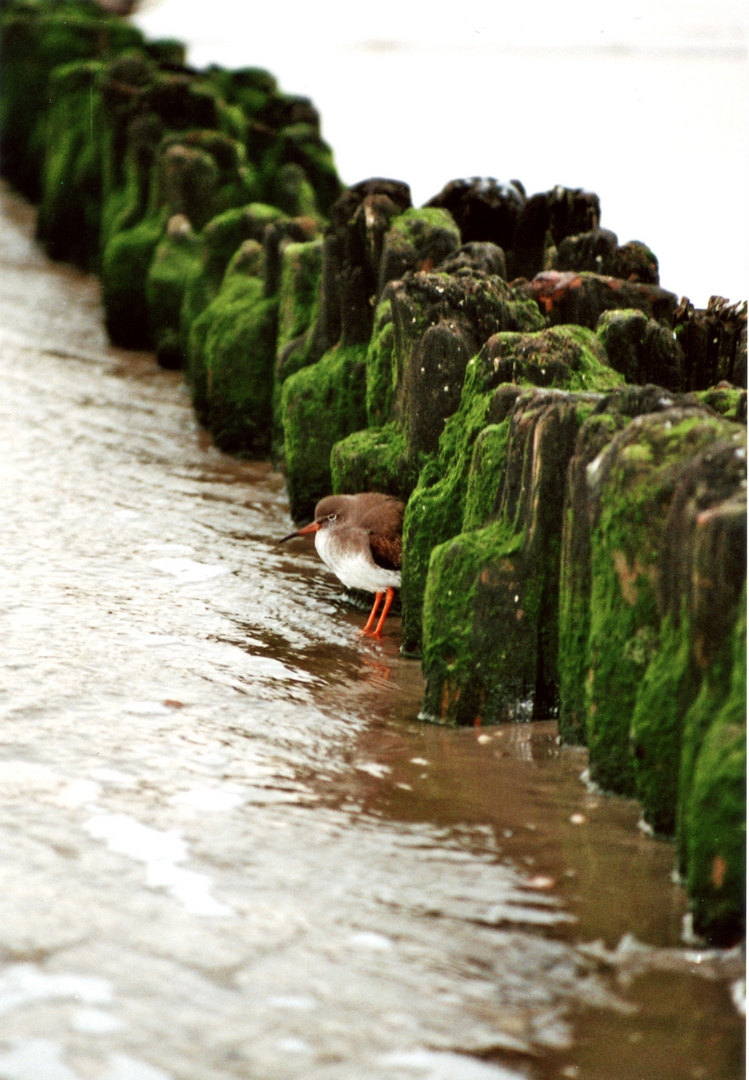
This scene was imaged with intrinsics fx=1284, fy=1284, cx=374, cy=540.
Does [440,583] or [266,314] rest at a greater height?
[266,314]

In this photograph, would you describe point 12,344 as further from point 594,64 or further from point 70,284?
point 594,64

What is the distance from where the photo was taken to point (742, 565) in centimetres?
337

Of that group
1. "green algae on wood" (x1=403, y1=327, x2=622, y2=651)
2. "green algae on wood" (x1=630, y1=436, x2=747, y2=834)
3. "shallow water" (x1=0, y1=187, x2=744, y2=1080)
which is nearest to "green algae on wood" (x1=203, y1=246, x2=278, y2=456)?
"shallow water" (x1=0, y1=187, x2=744, y2=1080)

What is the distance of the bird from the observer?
6.19 metres

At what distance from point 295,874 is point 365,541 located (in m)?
2.53

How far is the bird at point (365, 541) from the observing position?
6191 millimetres

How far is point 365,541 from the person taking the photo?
242 inches

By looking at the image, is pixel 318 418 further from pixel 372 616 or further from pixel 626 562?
pixel 626 562

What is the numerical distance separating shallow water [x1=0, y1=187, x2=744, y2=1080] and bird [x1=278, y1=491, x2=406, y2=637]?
25 cm

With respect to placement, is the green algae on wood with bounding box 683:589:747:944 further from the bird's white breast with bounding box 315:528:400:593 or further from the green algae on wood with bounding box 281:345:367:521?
the green algae on wood with bounding box 281:345:367:521

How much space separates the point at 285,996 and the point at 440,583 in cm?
206

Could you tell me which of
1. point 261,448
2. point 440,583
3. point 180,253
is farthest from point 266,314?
point 440,583

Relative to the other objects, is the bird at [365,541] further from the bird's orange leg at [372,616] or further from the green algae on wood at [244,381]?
the green algae on wood at [244,381]

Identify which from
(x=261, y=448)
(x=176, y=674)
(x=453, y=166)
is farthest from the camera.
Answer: (x=453, y=166)
